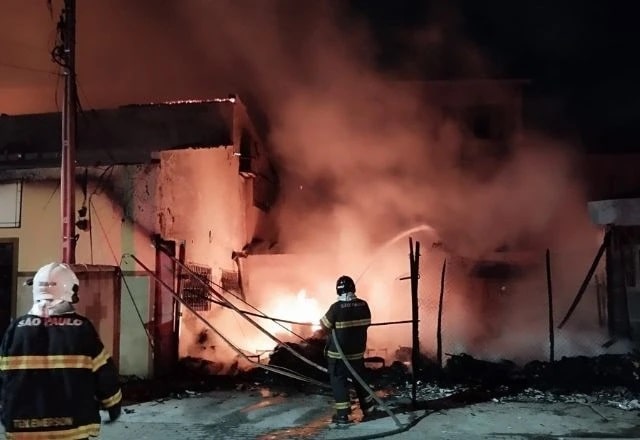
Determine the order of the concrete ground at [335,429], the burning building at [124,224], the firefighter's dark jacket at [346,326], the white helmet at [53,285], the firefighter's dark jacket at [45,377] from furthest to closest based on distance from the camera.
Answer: the burning building at [124,224]
the firefighter's dark jacket at [346,326]
the concrete ground at [335,429]
the white helmet at [53,285]
the firefighter's dark jacket at [45,377]

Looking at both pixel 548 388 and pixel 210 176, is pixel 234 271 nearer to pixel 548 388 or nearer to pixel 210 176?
pixel 210 176

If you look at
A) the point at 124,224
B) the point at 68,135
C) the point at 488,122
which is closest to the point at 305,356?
the point at 124,224

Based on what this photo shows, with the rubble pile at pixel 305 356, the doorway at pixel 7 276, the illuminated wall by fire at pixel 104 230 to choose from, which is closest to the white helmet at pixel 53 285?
the illuminated wall by fire at pixel 104 230

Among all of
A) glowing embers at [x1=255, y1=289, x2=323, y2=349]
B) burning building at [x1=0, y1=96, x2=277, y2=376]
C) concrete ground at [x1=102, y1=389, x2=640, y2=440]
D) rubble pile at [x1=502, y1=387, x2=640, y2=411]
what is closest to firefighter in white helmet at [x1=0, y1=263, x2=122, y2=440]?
concrete ground at [x1=102, y1=389, x2=640, y2=440]

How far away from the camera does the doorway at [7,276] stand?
958 cm

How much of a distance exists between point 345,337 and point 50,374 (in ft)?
13.7

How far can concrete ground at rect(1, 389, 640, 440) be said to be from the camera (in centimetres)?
647

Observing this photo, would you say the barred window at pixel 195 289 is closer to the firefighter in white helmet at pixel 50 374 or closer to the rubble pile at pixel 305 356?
the rubble pile at pixel 305 356

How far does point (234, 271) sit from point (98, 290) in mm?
5019

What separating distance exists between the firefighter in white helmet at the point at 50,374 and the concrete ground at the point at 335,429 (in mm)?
3194

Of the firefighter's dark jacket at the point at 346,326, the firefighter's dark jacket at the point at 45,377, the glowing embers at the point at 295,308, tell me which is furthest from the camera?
the glowing embers at the point at 295,308

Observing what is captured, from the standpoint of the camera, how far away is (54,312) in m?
3.48

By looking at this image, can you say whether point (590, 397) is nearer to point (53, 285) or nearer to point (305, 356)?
point (305, 356)

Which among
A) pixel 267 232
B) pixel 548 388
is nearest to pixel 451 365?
pixel 548 388
